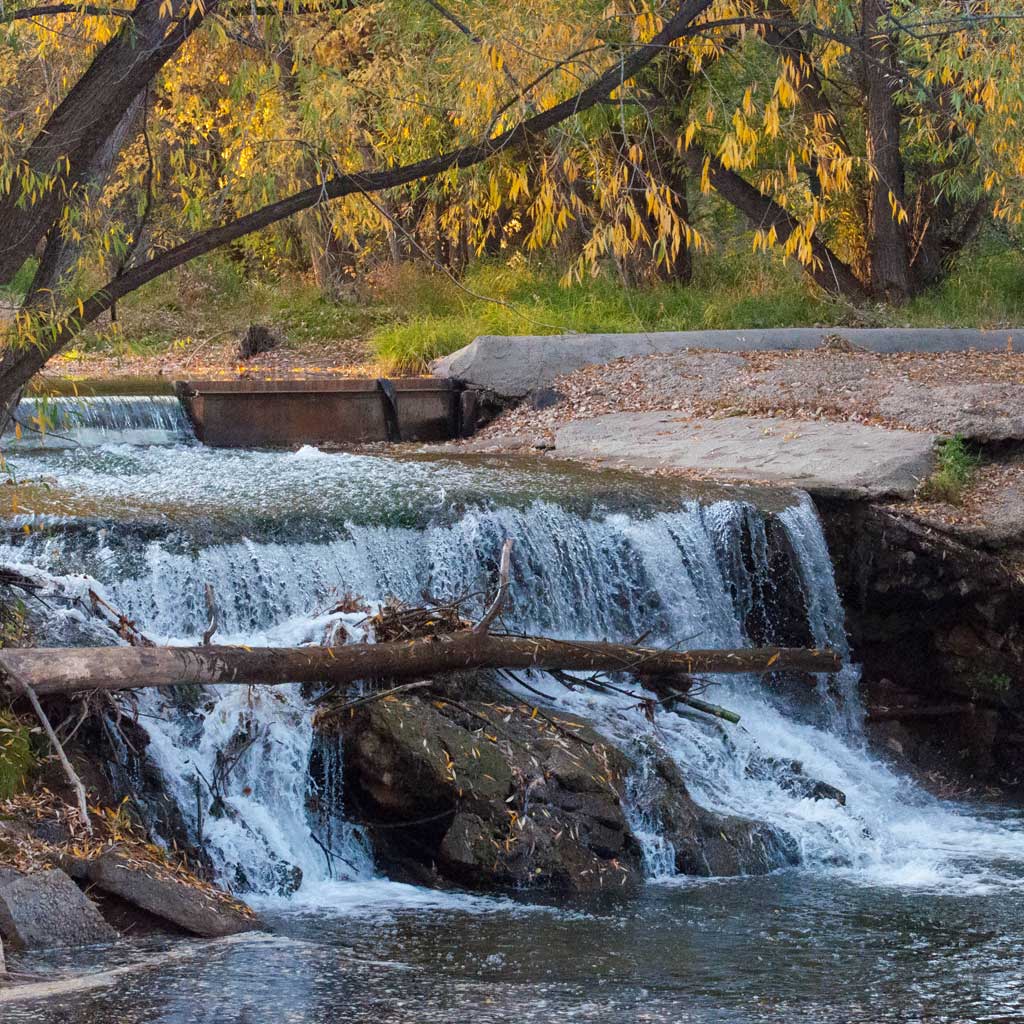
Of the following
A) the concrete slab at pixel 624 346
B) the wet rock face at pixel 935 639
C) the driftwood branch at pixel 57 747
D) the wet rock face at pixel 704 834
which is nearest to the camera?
the driftwood branch at pixel 57 747

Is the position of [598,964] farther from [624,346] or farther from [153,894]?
[624,346]

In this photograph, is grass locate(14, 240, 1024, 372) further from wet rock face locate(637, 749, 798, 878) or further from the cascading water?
wet rock face locate(637, 749, 798, 878)

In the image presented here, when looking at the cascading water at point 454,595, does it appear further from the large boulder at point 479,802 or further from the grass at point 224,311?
the grass at point 224,311

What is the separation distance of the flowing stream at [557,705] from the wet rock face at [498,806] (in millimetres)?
172

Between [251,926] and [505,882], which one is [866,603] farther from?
[251,926]

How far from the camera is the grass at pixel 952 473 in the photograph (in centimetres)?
1079

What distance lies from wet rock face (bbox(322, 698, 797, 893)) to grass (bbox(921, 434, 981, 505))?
13.8 ft

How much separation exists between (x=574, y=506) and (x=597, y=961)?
4907mm

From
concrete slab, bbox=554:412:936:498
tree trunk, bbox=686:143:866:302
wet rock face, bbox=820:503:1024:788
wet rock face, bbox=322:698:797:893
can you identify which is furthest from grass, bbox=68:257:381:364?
wet rock face, bbox=322:698:797:893

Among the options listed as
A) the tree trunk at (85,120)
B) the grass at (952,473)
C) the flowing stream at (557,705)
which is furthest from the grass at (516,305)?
the tree trunk at (85,120)

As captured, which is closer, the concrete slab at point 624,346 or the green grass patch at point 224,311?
the concrete slab at point 624,346

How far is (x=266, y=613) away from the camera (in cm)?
863

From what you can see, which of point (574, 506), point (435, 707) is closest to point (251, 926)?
point (435, 707)

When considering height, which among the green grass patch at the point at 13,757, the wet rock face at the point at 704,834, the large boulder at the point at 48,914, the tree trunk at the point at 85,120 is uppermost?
the tree trunk at the point at 85,120
